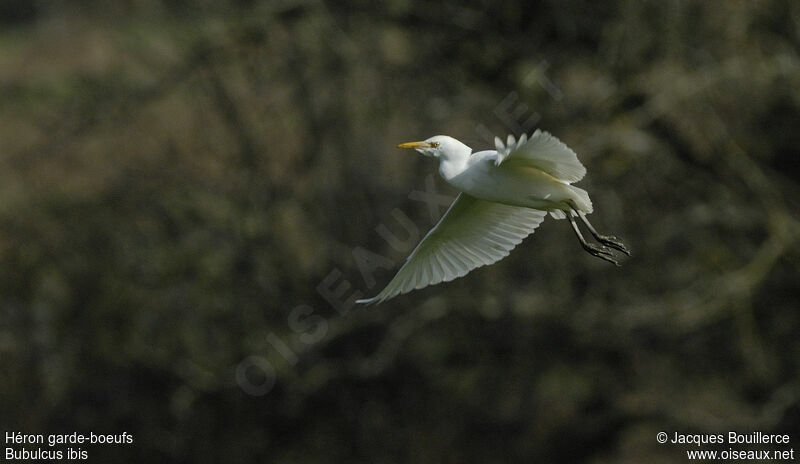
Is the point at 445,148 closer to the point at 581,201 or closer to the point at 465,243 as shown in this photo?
the point at 581,201

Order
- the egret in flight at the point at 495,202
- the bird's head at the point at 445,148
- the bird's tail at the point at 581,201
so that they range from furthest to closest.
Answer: the bird's tail at the point at 581,201
the bird's head at the point at 445,148
the egret in flight at the point at 495,202

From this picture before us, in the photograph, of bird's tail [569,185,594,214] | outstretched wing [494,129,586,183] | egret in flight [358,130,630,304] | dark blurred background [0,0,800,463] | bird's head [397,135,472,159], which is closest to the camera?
outstretched wing [494,129,586,183]

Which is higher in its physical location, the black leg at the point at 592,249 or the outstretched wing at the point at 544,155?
the outstretched wing at the point at 544,155

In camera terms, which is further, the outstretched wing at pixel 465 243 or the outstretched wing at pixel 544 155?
the outstretched wing at pixel 465 243

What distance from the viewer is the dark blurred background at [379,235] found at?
358 inches

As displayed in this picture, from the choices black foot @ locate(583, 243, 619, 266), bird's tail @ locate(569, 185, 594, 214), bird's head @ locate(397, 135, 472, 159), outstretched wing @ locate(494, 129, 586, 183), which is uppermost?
outstretched wing @ locate(494, 129, 586, 183)

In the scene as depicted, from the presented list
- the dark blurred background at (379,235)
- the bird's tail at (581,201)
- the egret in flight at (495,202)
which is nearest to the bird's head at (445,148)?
the egret in flight at (495,202)

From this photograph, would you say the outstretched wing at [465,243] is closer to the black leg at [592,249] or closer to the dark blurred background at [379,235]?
the black leg at [592,249]

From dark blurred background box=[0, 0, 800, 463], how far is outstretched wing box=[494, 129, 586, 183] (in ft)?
16.0

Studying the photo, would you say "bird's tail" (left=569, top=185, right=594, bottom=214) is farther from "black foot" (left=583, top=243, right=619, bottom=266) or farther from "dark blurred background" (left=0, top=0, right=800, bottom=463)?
"dark blurred background" (left=0, top=0, right=800, bottom=463)

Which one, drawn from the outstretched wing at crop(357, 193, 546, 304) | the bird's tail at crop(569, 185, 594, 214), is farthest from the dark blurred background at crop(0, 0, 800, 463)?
the bird's tail at crop(569, 185, 594, 214)

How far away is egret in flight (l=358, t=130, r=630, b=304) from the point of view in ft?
12.7

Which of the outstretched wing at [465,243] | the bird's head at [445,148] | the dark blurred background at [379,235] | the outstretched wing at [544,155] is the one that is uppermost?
the outstretched wing at [544,155]

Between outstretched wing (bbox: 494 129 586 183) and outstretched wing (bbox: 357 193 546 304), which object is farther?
outstretched wing (bbox: 357 193 546 304)
